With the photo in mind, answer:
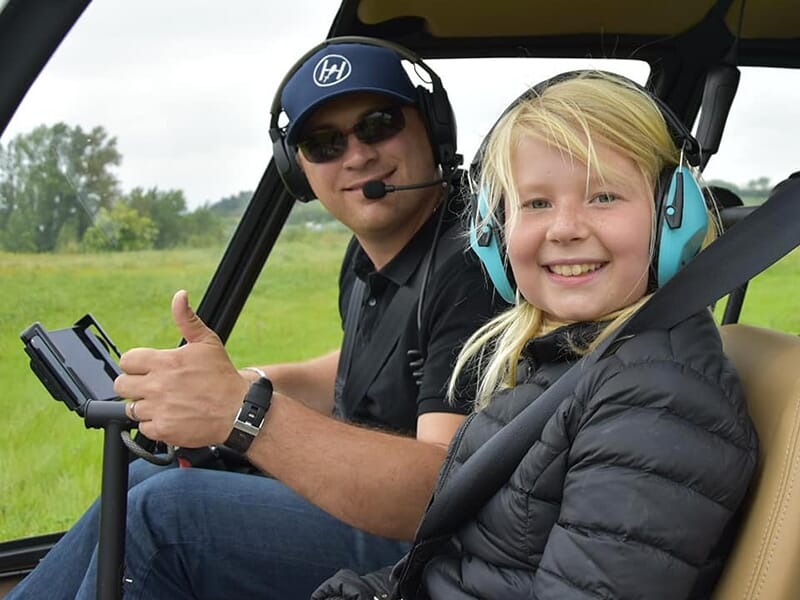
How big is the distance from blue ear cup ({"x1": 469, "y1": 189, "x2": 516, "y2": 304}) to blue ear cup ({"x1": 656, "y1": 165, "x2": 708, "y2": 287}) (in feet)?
0.80

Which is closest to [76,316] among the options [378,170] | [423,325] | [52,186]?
[52,186]

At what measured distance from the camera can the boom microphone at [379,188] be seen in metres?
1.86

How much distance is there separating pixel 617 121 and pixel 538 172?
0.12 metres

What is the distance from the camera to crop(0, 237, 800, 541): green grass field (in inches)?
101

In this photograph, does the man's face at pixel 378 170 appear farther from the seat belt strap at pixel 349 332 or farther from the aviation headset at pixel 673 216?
the aviation headset at pixel 673 216

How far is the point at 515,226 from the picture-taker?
1.32 metres

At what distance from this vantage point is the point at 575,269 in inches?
50.8

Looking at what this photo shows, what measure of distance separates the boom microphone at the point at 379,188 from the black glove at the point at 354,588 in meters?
0.72

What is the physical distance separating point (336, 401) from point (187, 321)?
0.67 metres

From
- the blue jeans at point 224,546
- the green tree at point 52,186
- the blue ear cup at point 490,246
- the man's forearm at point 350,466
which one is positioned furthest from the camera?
the green tree at point 52,186

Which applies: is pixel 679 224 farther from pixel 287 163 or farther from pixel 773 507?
pixel 287 163

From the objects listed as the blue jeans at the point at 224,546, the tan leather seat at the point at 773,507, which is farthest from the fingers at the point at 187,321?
the tan leather seat at the point at 773,507

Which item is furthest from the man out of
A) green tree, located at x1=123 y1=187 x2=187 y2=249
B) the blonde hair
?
green tree, located at x1=123 y1=187 x2=187 y2=249

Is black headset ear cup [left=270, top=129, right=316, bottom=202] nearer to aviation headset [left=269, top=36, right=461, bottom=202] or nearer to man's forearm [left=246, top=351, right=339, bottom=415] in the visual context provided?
aviation headset [left=269, top=36, right=461, bottom=202]
